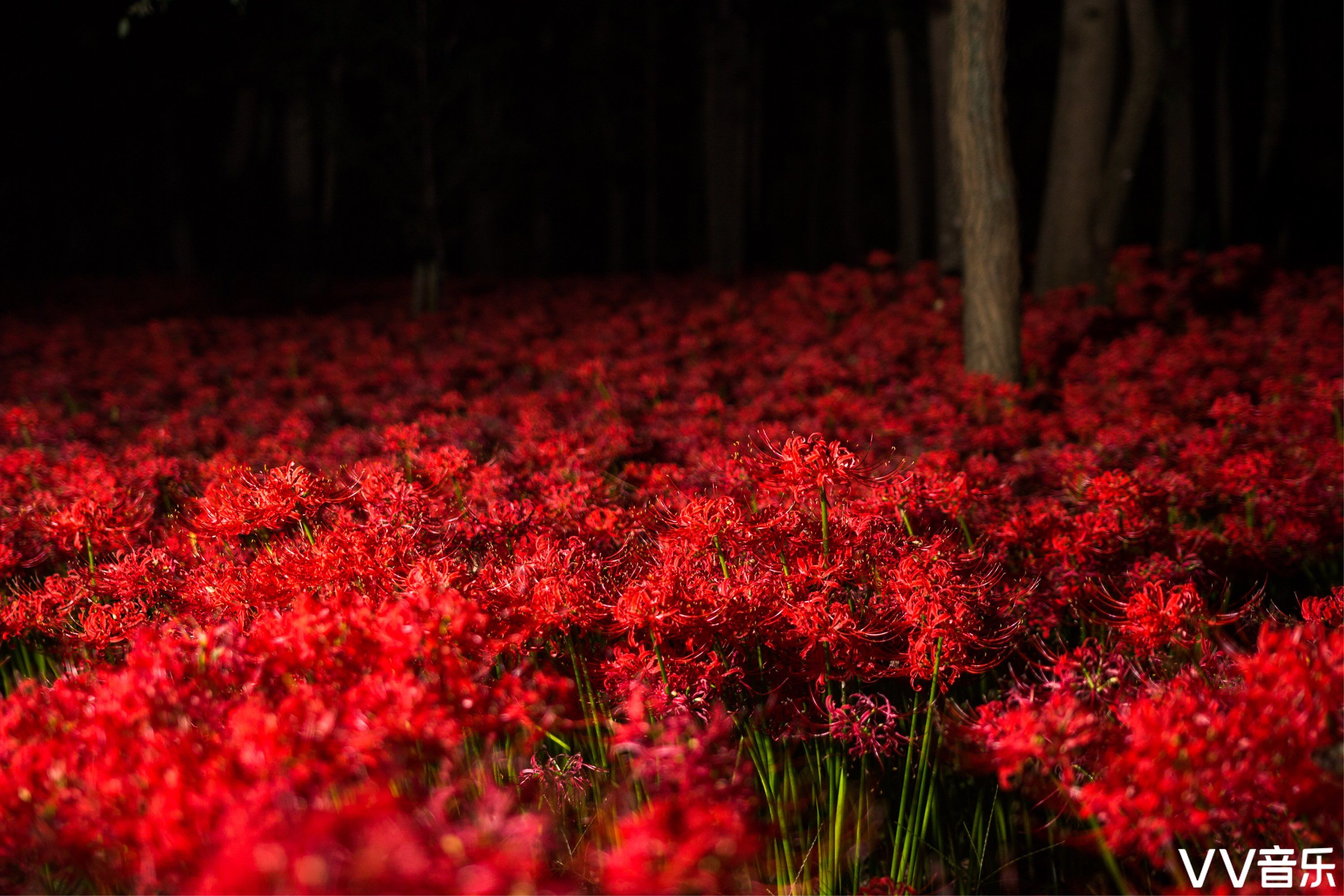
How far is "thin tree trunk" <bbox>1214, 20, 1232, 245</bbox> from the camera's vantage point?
16.6 meters

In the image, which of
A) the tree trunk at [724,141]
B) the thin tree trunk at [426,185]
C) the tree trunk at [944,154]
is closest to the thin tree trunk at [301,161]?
the thin tree trunk at [426,185]

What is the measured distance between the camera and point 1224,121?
17.0m

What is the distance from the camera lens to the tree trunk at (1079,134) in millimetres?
9664

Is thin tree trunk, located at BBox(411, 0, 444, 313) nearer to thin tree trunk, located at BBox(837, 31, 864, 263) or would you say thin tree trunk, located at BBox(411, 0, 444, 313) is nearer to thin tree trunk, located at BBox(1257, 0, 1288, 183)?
thin tree trunk, located at BBox(1257, 0, 1288, 183)

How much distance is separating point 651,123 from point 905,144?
6.77 meters

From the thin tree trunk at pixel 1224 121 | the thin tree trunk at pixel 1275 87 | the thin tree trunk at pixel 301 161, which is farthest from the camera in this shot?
the thin tree trunk at pixel 301 161

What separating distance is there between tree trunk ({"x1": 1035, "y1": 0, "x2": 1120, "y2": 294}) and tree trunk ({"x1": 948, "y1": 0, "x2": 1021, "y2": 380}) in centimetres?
337

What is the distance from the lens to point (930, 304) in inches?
404

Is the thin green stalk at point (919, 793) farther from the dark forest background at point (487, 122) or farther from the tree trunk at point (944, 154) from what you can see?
the tree trunk at point (944, 154)

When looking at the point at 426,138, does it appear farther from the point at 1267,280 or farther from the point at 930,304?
the point at 1267,280

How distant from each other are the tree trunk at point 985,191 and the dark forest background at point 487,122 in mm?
5502

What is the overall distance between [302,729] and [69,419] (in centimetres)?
658

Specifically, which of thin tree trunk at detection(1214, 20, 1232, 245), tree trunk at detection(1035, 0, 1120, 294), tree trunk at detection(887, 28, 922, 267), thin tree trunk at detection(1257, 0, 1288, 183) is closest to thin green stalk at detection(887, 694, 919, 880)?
tree trunk at detection(1035, 0, 1120, 294)

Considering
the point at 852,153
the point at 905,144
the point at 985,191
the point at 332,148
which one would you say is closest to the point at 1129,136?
the point at 985,191
